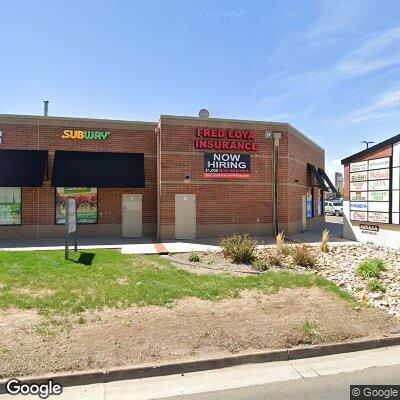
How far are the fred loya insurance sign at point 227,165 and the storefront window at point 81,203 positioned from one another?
20.1ft

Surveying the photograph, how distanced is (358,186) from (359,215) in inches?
57.3

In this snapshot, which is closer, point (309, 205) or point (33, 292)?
point (33, 292)

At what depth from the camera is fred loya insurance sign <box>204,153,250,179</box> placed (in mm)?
18203

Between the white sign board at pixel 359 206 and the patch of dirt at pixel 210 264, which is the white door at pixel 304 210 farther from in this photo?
the patch of dirt at pixel 210 264

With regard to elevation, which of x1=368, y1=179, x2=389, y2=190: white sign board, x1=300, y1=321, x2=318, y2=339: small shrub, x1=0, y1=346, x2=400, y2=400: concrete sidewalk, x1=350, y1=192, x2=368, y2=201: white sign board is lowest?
x1=0, y1=346, x2=400, y2=400: concrete sidewalk

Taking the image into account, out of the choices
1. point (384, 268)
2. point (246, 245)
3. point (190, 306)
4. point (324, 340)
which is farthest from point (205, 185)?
point (324, 340)

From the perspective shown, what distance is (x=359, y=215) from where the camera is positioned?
17.4 metres

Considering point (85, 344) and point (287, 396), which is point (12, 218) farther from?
point (287, 396)

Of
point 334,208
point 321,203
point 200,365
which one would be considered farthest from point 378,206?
point 334,208

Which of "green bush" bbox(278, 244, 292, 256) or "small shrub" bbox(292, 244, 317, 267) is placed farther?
"green bush" bbox(278, 244, 292, 256)

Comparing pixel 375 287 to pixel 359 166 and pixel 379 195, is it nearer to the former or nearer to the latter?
pixel 379 195

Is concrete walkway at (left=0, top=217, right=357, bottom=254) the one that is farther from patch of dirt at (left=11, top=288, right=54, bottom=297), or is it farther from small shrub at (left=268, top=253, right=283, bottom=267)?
patch of dirt at (left=11, top=288, right=54, bottom=297)

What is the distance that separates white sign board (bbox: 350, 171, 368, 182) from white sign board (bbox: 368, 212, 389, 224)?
1779 millimetres

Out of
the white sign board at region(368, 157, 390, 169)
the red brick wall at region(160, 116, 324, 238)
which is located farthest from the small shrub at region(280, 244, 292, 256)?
the white sign board at region(368, 157, 390, 169)
